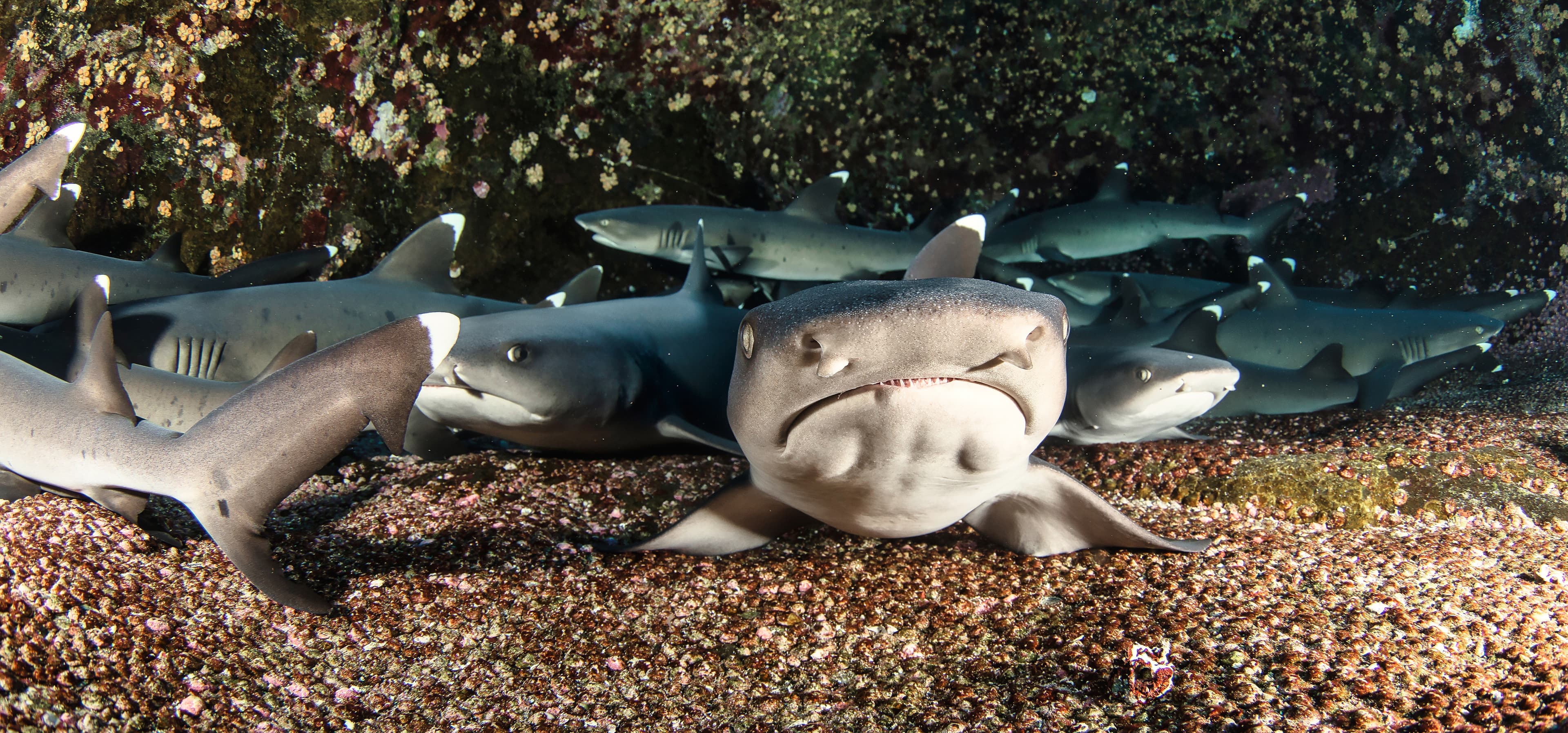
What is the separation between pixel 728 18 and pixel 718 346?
8.85ft

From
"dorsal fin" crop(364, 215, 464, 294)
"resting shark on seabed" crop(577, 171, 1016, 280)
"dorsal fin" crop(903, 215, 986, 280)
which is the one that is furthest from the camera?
"resting shark on seabed" crop(577, 171, 1016, 280)

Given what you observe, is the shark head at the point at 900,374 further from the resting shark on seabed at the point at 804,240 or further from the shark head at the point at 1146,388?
the resting shark on seabed at the point at 804,240

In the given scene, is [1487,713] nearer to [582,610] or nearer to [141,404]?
[582,610]

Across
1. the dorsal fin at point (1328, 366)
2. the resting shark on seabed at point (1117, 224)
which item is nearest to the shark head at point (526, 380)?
the resting shark on seabed at point (1117, 224)

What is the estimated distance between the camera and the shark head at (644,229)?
475 cm

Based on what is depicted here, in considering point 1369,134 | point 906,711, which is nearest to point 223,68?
point 906,711

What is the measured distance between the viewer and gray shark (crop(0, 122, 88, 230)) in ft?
6.48

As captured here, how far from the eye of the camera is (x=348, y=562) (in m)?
1.99

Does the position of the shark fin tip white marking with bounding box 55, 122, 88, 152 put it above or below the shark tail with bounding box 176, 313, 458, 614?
above

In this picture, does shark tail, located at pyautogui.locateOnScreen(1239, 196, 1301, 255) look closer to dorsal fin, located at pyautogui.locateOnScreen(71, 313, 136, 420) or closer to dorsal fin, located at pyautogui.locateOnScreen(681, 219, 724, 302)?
dorsal fin, located at pyautogui.locateOnScreen(681, 219, 724, 302)

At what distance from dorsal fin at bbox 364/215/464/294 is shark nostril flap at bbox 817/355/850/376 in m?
3.41

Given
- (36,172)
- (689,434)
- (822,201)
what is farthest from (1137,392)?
(36,172)

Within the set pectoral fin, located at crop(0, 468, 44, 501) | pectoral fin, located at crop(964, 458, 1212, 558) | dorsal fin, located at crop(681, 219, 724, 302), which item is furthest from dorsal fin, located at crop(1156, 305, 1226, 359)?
pectoral fin, located at crop(0, 468, 44, 501)

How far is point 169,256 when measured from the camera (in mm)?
3982
